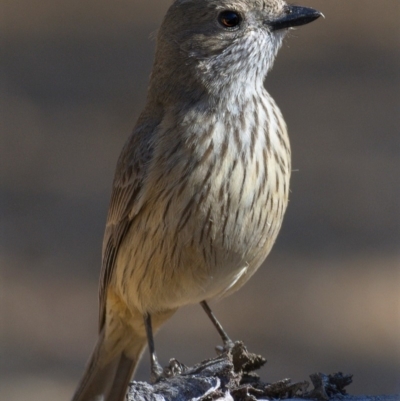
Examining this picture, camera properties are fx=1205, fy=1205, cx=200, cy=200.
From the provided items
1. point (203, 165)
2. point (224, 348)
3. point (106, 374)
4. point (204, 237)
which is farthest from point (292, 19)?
point (106, 374)

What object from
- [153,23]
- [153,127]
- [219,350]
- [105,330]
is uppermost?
[153,23]

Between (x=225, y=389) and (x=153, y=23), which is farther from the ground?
(x=153, y=23)

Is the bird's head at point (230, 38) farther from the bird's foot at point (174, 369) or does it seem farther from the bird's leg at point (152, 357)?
the bird's foot at point (174, 369)

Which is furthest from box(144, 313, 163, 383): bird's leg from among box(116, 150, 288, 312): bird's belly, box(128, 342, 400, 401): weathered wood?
box(128, 342, 400, 401): weathered wood

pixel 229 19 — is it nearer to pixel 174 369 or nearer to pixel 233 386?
pixel 174 369

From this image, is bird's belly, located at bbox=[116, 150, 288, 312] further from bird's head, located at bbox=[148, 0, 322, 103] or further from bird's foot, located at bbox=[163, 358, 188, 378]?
bird's head, located at bbox=[148, 0, 322, 103]

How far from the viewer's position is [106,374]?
7.08 m

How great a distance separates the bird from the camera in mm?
6273

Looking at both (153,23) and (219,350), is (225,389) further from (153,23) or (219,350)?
(153,23)

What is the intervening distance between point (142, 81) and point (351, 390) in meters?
5.06

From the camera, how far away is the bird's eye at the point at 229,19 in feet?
21.3

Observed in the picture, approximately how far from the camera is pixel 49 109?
13.4 metres

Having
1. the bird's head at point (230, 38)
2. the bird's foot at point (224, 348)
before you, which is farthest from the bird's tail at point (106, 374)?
the bird's head at point (230, 38)

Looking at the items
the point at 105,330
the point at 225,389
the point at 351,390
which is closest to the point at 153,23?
the point at 351,390
